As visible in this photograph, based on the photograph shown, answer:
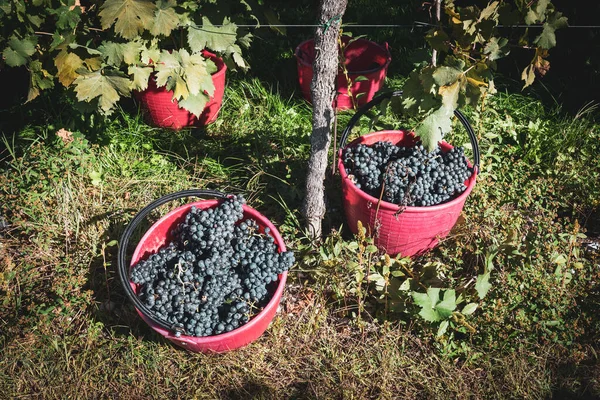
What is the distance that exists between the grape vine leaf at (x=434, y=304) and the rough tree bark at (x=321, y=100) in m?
0.75

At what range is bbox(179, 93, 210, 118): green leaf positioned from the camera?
2657 mm

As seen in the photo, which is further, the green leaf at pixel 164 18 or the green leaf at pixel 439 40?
the green leaf at pixel 164 18

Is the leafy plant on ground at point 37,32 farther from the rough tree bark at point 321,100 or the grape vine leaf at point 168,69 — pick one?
the rough tree bark at point 321,100

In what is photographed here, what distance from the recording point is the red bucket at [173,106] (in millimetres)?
3039

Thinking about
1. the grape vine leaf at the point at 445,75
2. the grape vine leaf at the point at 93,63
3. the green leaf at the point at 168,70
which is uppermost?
the grape vine leaf at the point at 445,75

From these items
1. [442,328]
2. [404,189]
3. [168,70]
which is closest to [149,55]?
[168,70]

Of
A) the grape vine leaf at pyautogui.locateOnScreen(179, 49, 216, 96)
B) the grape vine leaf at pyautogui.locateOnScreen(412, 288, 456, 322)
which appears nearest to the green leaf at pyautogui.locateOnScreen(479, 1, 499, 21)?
the grape vine leaf at pyautogui.locateOnScreen(412, 288, 456, 322)

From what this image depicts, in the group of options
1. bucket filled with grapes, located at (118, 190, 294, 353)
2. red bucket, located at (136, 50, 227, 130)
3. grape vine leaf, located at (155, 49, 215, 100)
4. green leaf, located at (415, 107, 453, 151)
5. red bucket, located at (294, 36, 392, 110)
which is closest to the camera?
bucket filled with grapes, located at (118, 190, 294, 353)

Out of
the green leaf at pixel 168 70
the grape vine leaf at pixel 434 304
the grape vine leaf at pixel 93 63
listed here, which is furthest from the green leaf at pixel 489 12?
the grape vine leaf at pixel 93 63

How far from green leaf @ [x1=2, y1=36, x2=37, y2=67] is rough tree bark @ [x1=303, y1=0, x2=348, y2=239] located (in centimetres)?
153

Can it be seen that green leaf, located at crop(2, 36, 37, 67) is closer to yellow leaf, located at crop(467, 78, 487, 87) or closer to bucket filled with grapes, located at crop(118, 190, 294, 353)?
bucket filled with grapes, located at crop(118, 190, 294, 353)

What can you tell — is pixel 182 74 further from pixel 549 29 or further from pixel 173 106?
pixel 549 29

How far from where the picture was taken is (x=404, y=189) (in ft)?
7.89

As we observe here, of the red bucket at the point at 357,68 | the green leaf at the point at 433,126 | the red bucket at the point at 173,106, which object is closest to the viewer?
the green leaf at the point at 433,126
